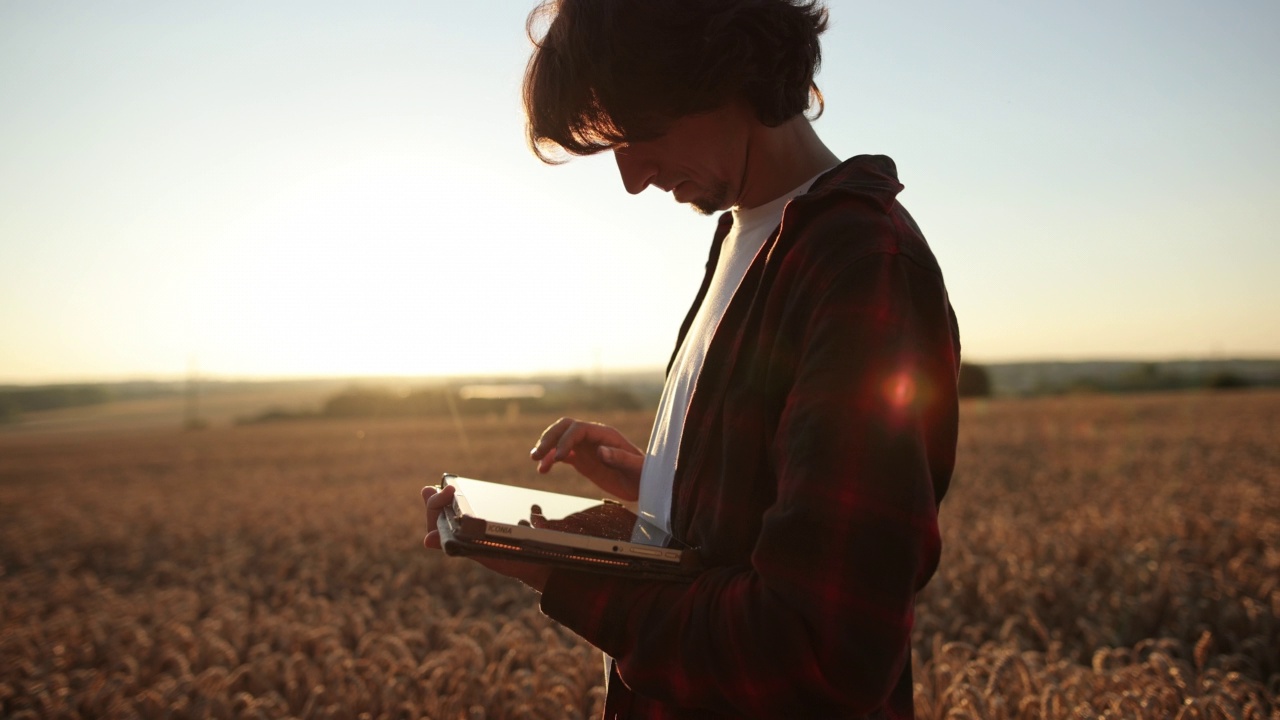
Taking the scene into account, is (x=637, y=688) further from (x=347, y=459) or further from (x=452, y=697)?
(x=347, y=459)

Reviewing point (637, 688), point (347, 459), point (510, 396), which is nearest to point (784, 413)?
point (637, 688)

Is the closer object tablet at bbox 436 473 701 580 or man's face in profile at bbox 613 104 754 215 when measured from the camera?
tablet at bbox 436 473 701 580

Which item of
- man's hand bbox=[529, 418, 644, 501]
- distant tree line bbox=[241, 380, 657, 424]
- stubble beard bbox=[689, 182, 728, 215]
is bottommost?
distant tree line bbox=[241, 380, 657, 424]

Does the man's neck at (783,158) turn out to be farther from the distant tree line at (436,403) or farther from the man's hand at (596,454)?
the distant tree line at (436,403)

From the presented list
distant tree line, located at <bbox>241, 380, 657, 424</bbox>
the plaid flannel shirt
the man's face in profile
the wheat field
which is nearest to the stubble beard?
the man's face in profile

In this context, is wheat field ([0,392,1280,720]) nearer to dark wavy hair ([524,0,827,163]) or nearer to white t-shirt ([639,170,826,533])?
white t-shirt ([639,170,826,533])

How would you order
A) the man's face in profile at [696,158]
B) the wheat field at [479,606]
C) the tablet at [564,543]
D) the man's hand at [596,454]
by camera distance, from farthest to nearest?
the wheat field at [479,606]
the man's hand at [596,454]
the man's face in profile at [696,158]
the tablet at [564,543]

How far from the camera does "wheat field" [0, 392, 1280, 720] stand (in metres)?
4.12

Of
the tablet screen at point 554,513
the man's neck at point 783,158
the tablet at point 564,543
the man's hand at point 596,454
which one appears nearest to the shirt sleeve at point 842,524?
the tablet at point 564,543

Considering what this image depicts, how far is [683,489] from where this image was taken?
162 cm

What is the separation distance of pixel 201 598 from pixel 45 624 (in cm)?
146

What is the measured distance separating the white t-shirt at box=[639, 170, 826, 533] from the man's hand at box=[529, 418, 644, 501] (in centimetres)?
30

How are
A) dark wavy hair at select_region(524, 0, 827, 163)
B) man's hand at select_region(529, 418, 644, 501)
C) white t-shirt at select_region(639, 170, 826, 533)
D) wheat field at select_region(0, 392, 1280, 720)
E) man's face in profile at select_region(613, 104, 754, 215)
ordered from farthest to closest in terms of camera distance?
1. wheat field at select_region(0, 392, 1280, 720)
2. man's hand at select_region(529, 418, 644, 501)
3. white t-shirt at select_region(639, 170, 826, 533)
4. man's face in profile at select_region(613, 104, 754, 215)
5. dark wavy hair at select_region(524, 0, 827, 163)

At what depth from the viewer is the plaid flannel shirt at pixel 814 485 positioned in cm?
122
